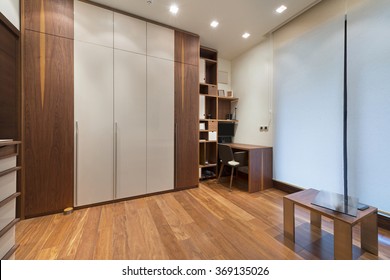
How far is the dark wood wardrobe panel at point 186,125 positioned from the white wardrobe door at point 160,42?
0.25 meters

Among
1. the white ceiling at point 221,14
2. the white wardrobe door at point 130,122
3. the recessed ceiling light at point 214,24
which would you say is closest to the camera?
the white ceiling at point 221,14

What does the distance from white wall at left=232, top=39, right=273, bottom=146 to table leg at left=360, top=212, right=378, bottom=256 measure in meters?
1.84

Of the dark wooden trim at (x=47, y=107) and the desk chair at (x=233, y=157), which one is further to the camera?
the desk chair at (x=233, y=157)

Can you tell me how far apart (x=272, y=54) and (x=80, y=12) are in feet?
10.7

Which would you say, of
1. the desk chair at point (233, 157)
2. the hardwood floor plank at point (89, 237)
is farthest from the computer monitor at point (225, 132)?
the hardwood floor plank at point (89, 237)

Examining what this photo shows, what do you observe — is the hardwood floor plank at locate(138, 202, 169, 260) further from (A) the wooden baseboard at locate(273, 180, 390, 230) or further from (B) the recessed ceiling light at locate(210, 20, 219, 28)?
(B) the recessed ceiling light at locate(210, 20, 219, 28)

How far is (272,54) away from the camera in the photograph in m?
3.07

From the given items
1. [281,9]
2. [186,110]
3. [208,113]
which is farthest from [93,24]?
[281,9]

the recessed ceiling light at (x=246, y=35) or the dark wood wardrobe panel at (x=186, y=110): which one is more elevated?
the recessed ceiling light at (x=246, y=35)

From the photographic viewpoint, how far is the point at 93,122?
7.28 feet

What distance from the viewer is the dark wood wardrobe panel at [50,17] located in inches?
74.5

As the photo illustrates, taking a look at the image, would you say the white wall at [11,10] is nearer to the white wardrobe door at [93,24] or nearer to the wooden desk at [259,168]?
the white wardrobe door at [93,24]

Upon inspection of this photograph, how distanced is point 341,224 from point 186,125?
2.36 meters

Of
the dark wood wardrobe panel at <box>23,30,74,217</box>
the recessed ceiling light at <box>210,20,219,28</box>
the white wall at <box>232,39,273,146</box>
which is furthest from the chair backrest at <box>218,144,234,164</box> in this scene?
the dark wood wardrobe panel at <box>23,30,74,217</box>
